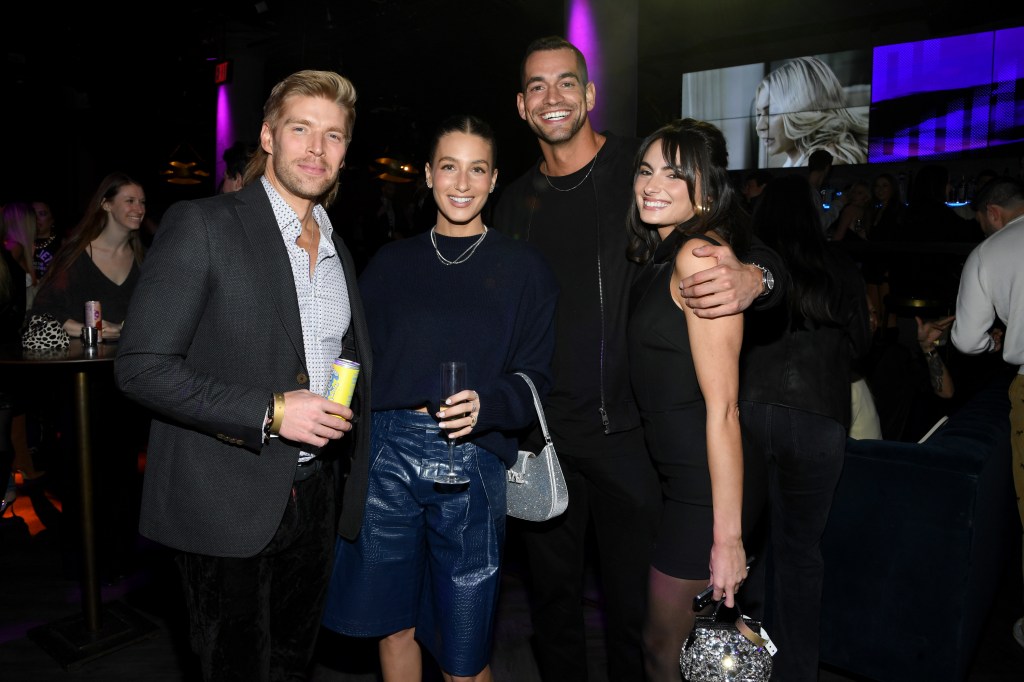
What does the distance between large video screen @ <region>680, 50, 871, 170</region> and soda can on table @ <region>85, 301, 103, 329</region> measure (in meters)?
10.1

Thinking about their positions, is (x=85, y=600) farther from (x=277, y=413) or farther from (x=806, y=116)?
(x=806, y=116)

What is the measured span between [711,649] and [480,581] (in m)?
0.62

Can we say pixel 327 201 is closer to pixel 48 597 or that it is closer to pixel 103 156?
pixel 48 597

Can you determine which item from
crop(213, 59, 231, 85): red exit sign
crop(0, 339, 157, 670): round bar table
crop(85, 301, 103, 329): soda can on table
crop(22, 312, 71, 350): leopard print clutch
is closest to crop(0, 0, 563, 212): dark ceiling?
crop(213, 59, 231, 85): red exit sign

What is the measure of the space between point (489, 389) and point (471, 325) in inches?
7.6

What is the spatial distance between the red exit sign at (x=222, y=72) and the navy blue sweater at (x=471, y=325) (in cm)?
978

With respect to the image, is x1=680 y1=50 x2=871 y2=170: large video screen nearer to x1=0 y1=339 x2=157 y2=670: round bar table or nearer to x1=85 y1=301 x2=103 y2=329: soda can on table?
x1=85 y1=301 x2=103 y2=329: soda can on table

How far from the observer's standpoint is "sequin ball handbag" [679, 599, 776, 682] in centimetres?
163

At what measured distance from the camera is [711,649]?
1.64 m

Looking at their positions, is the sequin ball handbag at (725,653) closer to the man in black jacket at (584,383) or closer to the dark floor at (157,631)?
the man in black jacket at (584,383)

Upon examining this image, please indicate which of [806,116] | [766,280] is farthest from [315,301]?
[806,116]

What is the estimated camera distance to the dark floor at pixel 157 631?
2.83 metres

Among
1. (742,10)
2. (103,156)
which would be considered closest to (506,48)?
(742,10)

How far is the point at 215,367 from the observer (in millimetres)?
1590
